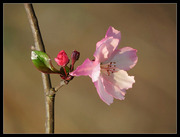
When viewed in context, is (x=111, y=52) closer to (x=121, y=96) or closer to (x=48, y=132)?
(x=121, y=96)

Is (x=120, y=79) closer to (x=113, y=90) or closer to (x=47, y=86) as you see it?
(x=113, y=90)

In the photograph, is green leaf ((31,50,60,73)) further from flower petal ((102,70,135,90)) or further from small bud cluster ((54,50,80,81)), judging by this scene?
flower petal ((102,70,135,90))

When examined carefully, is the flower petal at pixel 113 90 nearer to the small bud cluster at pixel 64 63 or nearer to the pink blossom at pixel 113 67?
the pink blossom at pixel 113 67

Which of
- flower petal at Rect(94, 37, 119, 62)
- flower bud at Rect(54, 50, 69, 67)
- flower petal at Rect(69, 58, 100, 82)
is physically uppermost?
flower petal at Rect(94, 37, 119, 62)

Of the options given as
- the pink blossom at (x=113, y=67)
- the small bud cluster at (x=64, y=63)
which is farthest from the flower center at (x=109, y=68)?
the small bud cluster at (x=64, y=63)

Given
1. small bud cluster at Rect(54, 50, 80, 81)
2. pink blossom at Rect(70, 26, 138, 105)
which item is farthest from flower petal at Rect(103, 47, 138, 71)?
small bud cluster at Rect(54, 50, 80, 81)

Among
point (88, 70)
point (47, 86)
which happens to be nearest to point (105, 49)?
point (88, 70)
